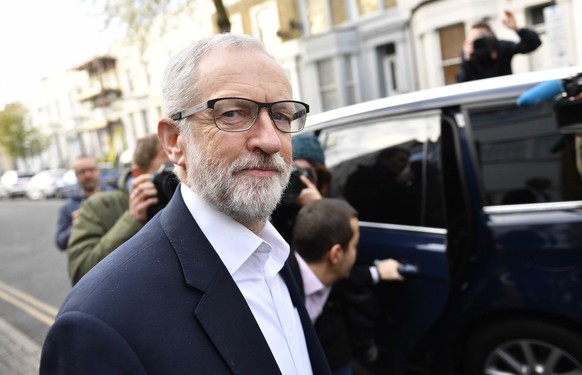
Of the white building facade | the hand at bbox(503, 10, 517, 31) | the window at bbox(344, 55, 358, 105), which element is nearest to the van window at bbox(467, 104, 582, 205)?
the hand at bbox(503, 10, 517, 31)

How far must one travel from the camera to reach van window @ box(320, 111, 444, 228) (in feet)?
8.64

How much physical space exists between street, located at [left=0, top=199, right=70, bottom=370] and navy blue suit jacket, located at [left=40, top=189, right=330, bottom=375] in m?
4.47

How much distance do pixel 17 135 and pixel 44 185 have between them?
19.7 m

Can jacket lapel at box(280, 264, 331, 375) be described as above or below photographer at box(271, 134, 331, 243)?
below

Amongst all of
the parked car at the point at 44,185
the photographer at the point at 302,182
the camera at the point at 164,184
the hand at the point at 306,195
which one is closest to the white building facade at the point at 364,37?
the photographer at the point at 302,182

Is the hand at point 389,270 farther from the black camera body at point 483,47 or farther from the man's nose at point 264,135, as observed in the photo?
the black camera body at point 483,47

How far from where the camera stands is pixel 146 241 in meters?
1.22

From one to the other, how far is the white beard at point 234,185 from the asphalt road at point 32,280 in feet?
14.7

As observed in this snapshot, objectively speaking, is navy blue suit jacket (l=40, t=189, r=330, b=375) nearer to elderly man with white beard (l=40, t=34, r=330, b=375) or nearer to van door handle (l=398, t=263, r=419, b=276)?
elderly man with white beard (l=40, t=34, r=330, b=375)

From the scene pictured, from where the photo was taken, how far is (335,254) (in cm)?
230

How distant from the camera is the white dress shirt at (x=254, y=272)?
1.28 metres

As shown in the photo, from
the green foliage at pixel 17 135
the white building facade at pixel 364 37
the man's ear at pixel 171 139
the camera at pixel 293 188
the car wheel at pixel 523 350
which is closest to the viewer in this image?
the man's ear at pixel 171 139

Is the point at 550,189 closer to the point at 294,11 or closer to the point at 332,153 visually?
the point at 332,153

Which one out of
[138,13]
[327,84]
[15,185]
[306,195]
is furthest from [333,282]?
[15,185]
